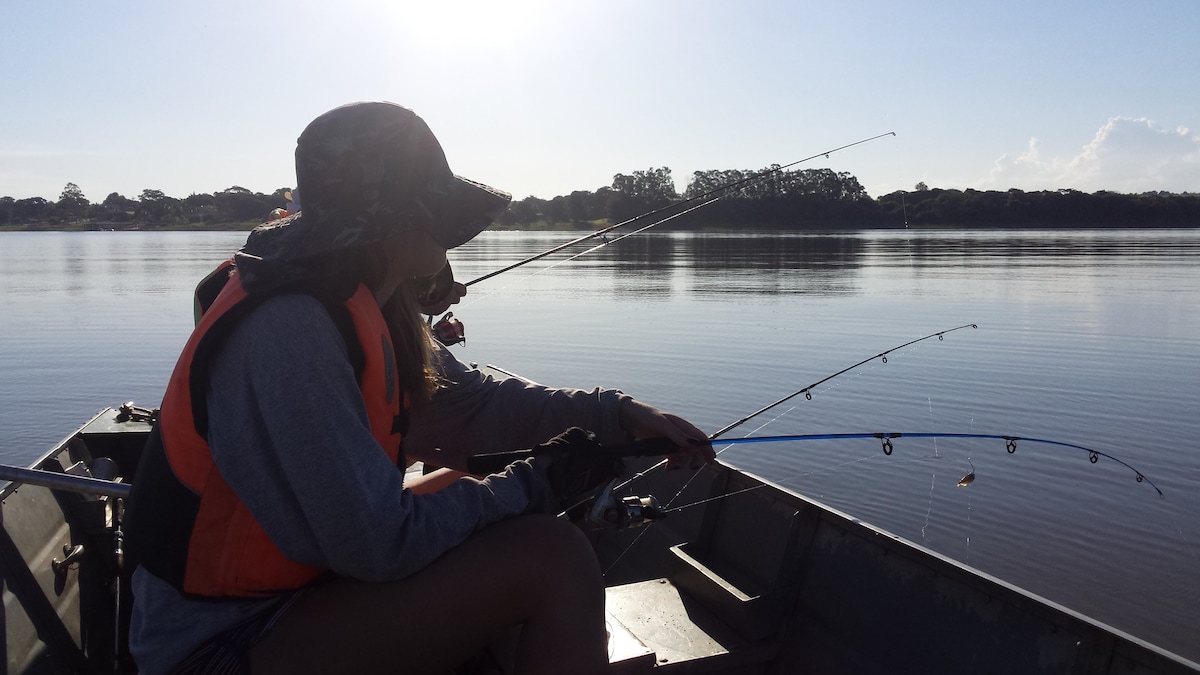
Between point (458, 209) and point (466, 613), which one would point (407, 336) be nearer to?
point (458, 209)

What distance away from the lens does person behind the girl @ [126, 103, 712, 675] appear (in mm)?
1821

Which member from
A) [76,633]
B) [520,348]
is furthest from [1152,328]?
[76,633]

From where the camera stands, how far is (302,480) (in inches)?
71.2

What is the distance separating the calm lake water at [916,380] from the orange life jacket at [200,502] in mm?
5703

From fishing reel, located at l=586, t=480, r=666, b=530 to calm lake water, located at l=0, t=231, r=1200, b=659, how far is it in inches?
177

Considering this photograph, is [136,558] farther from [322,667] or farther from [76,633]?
[76,633]

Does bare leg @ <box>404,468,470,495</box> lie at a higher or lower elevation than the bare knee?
lower

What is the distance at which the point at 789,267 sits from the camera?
115 feet

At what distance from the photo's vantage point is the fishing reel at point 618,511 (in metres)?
2.72

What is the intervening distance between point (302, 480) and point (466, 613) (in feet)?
1.65

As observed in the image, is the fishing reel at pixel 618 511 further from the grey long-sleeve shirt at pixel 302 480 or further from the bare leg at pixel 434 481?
the grey long-sleeve shirt at pixel 302 480

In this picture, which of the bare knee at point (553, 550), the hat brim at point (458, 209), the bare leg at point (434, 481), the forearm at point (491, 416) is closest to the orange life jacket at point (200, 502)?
the hat brim at point (458, 209)

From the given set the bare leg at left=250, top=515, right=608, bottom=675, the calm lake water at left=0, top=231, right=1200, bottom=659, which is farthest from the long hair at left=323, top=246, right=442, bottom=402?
the calm lake water at left=0, top=231, right=1200, bottom=659

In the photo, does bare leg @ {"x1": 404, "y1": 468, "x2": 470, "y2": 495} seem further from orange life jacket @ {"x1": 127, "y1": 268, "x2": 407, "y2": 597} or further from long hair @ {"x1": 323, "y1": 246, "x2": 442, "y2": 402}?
orange life jacket @ {"x1": 127, "y1": 268, "x2": 407, "y2": 597}
